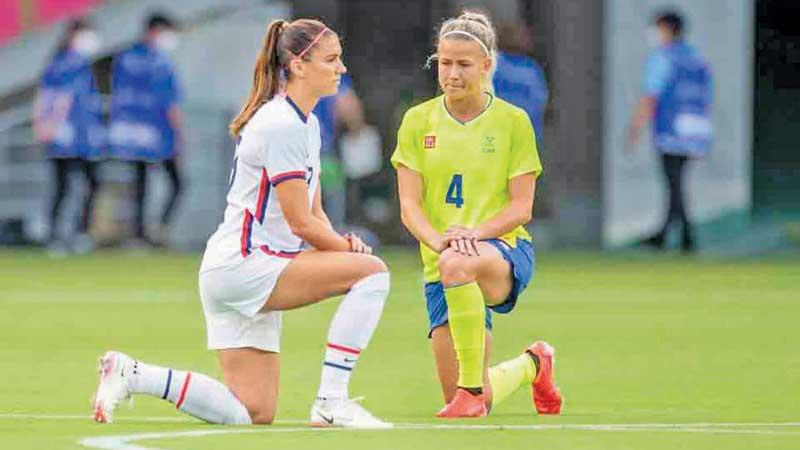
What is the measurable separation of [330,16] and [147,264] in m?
4.17

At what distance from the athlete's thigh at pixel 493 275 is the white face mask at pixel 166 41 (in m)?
14.7

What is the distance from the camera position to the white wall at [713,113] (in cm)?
2448

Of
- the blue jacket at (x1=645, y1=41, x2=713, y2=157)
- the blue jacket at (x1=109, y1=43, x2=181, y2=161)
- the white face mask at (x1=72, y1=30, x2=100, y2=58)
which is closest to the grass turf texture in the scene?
the blue jacket at (x1=109, y1=43, x2=181, y2=161)

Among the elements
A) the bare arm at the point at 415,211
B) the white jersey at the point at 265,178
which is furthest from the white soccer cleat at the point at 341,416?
the bare arm at the point at 415,211

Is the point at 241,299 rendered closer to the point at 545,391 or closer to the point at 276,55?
the point at 276,55

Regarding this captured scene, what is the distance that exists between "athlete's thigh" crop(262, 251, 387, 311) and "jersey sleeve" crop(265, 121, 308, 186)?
1.08 ft

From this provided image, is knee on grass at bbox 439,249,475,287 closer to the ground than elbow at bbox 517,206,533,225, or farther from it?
closer to the ground

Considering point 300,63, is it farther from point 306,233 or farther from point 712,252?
point 712,252

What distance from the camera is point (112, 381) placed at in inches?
330

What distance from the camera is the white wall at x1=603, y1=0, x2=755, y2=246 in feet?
80.3

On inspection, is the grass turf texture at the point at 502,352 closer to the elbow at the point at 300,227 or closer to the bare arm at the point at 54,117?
the elbow at the point at 300,227

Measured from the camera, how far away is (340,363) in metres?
8.43

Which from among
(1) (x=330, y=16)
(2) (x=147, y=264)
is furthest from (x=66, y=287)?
(1) (x=330, y=16)

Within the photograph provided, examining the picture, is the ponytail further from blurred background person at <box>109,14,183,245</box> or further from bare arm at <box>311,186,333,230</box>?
blurred background person at <box>109,14,183,245</box>
